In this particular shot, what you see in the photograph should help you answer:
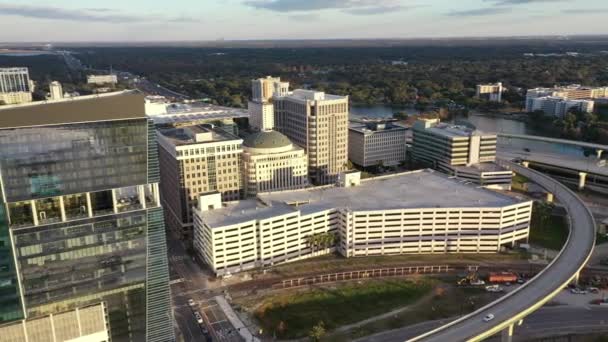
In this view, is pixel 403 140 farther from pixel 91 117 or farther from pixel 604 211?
pixel 91 117

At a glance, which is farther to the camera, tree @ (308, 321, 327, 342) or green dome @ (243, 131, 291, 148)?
green dome @ (243, 131, 291, 148)

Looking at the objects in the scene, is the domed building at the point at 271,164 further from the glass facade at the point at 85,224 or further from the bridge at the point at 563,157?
the bridge at the point at 563,157

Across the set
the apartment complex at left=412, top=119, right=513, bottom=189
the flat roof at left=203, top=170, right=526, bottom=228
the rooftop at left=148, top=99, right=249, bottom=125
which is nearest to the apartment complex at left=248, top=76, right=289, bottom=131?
the rooftop at left=148, top=99, right=249, bottom=125

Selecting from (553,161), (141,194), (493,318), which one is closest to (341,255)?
(493,318)

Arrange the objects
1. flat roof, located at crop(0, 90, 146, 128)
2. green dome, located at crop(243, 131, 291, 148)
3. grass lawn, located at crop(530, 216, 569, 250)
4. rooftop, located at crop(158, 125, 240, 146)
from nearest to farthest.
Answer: flat roof, located at crop(0, 90, 146, 128)
grass lawn, located at crop(530, 216, 569, 250)
rooftop, located at crop(158, 125, 240, 146)
green dome, located at crop(243, 131, 291, 148)

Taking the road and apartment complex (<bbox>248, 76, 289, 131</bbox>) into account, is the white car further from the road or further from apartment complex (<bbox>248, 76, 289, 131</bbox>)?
apartment complex (<bbox>248, 76, 289, 131</bbox>)

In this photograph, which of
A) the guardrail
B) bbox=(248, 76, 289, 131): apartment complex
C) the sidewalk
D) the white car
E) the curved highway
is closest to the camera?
the curved highway

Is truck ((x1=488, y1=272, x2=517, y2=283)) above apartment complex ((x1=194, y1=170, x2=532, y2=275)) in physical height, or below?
below
